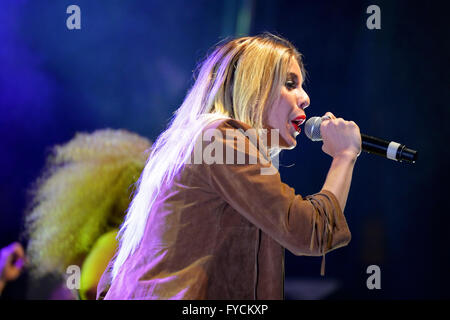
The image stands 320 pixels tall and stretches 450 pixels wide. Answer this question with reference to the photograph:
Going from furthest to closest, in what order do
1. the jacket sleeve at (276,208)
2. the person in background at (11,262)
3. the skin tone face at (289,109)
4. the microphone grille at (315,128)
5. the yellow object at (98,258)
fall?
the yellow object at (98,258) → the person in background at (11,262) → the microphone grille at (315,128) → the skin tone face at (289,109) → the jacket sleeve at (276,208)

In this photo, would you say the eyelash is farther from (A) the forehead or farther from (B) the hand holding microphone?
(B) the hand holding microphone

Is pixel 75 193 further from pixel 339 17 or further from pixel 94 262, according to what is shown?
pixel 339 17

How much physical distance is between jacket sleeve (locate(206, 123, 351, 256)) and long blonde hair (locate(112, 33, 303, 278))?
0.14 metres

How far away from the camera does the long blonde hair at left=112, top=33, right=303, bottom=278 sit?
3.81 ft

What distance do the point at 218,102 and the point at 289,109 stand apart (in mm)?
230

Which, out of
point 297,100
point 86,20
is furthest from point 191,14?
point 297,100

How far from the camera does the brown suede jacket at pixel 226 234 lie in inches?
40.0

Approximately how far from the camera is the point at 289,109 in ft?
4.39

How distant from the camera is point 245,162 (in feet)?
3.45

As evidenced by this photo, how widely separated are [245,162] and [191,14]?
1895mm

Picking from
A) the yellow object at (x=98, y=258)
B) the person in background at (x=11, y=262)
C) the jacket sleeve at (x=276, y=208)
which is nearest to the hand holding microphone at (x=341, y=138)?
the jacket sleeve at (x=276, y=208)

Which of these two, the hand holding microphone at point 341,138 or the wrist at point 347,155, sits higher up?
the hand holding microphone at point 341,138

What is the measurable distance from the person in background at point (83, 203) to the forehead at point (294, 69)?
1510 mm

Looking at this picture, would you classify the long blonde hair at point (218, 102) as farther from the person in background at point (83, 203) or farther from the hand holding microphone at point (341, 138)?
the person in background at point (83, 203)
